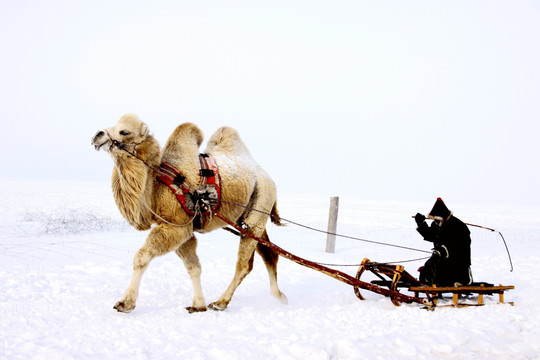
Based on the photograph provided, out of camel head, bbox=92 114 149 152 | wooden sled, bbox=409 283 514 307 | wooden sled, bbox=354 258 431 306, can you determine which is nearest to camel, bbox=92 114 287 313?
camel head, bbox=92 114 149 152

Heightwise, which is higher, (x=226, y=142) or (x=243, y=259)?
(x=226, y=142)

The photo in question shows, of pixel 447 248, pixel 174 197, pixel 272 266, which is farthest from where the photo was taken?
pixel 272 266

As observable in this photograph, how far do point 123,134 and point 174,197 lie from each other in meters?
0.88

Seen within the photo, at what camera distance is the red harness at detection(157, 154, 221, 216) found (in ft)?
16.6

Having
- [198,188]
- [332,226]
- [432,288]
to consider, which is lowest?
[332,226]

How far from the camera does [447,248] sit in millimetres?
5883

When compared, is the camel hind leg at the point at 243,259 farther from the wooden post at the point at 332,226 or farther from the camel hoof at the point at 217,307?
the wooden post at the point at 332,226

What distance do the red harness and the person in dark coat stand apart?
2.62 meters

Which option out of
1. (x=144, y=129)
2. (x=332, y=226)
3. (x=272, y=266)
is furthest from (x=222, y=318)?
(x=332, y=226)

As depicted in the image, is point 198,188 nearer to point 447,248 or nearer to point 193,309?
point 193,309

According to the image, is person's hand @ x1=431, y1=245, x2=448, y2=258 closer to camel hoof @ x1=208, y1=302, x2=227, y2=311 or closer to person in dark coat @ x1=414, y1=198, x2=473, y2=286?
person in dark coat @ x1=414, y1=198, x2=473, y2=286

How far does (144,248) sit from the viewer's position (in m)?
4.72

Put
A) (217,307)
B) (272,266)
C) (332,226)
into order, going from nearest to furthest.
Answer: (217,307) → (272,266) → (332,226)

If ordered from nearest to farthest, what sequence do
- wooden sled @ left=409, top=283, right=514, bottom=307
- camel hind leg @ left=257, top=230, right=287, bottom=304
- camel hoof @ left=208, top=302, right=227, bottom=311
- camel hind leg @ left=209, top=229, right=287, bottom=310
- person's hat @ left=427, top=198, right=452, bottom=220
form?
camel hoof @ left=208, top=302, right=227, bottom=311, camel hind leg @ left=209, top=229, right=287, bottom=310, wooden sled @ left=409, top=283, right=514, bottom=307, person's hat @ left=427, top=198, right=452, bottom=220, camel hind leg @ left=257, top=230, right=287, bottom=304
